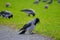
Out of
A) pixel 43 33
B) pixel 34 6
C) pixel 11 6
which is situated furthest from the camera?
pixel 11 6

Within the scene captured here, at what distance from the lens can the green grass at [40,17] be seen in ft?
4.97

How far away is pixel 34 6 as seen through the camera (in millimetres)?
1636

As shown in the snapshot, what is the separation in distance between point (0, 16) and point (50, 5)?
0.57 metres

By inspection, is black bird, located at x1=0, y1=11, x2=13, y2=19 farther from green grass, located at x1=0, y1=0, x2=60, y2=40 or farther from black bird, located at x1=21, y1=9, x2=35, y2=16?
black bird, located at x1=21, y1=9, x2=35, y2=16

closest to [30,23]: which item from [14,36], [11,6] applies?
[14,36]

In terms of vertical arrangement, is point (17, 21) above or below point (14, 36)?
above

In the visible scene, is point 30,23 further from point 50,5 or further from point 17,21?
point 50,5

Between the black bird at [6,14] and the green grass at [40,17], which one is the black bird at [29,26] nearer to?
the green grass at [40,17]

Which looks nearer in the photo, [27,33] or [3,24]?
[27,33]

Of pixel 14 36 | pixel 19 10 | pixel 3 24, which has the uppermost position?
pixel 19 10

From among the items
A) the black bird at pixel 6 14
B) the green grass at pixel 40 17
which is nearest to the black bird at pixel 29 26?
the green grass at pixel 40 17

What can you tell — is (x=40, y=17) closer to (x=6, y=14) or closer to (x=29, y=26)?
(x=29, y=26)

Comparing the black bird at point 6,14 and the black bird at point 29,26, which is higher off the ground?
the black bird at point 6,14

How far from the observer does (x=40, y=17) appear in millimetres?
1586
